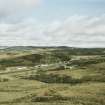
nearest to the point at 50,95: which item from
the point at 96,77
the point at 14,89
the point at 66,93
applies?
the point at 66,93

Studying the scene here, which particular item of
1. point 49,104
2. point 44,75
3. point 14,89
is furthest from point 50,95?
point 44,75

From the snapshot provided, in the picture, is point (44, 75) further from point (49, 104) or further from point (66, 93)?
point (49, 104)

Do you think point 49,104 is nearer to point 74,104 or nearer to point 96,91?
point 74,104

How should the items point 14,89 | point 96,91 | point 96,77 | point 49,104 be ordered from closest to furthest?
1. point 49,104
2. point 96,91
3. point 14,89
4. point 96,77

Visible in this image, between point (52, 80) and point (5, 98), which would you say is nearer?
point (5, 98)

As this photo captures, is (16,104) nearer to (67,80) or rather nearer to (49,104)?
(49,104)

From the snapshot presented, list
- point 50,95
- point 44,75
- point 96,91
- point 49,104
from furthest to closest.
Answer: point 44,75
point 96,91
point 50,95
point 49,104

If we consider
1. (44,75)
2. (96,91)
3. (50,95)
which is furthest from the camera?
(44,75)

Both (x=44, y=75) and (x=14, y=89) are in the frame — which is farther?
(x=44, y=75)

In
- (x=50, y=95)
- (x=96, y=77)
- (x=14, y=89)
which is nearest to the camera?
(x=50, y=95)
